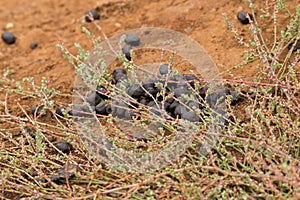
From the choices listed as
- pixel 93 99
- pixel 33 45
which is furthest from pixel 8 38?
pixel 93 99

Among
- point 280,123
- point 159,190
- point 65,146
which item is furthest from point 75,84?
point 280,123

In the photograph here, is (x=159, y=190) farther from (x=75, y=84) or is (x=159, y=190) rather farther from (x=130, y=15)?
(x=130, y=15)

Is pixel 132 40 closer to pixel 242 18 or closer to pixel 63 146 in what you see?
pixel 242 18

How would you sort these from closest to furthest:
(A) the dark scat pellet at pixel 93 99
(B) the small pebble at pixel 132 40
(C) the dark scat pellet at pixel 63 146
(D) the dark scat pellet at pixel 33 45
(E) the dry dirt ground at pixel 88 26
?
(C) the dark scat pellet at pixel 63 146, (A) the dark scat pellet at pixel 93 99, (E) the dry dirt ground at pixel 88 26, (B) the small pebble at pixel 132 40, (D) the dark scat pellet at pixel 33 45

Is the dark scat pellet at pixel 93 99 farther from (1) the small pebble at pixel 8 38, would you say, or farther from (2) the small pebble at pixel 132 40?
(1) the small pebble at pixel 8 38

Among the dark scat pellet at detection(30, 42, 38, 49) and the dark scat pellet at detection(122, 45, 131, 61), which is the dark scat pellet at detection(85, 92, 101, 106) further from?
the dark scat pellet at detection(30, 42, 38, 49)

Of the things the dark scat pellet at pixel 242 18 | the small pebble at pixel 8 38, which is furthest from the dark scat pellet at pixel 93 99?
the small pebble at pixel 8 38

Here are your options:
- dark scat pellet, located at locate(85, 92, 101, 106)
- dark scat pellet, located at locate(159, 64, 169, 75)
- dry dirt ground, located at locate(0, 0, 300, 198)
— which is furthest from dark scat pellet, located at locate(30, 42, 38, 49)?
dark scat pellet, located at locate(159, 64, 169, 75)

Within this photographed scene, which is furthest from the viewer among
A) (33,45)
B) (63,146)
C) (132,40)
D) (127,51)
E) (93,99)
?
(33,45)
